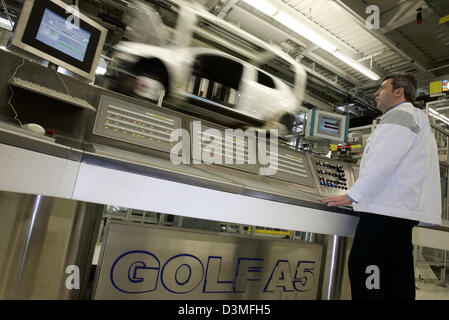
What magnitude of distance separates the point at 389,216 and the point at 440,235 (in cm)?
56

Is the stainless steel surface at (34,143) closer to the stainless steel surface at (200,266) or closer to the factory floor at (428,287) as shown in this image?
the stainless steel surface at (200,266)

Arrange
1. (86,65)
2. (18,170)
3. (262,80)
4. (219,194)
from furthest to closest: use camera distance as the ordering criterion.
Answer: (262,80) < (86,65) < (219,194) < (18,170)

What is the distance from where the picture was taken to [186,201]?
2.62 ft

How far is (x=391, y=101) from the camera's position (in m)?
1.37

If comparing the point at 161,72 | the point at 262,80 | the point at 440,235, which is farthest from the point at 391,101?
the point at 161,72

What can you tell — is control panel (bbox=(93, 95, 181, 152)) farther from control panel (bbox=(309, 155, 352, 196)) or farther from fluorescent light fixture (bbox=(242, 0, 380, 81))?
fluorescent light fixture (bbox=(242, 0, 380, 81))

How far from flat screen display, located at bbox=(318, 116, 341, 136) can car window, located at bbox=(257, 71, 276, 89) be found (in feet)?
1.92

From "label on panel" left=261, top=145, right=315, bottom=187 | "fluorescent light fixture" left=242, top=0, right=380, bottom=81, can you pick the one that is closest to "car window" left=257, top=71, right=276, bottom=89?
"label on panel" left=261, top=145, right=315, bottom=187

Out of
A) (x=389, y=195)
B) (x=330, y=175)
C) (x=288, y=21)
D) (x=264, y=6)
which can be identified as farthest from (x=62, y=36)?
(x=288, y=21)

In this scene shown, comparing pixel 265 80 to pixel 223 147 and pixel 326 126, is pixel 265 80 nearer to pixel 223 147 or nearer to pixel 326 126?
pixel 326 126

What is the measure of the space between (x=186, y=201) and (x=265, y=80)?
1.52 meters
